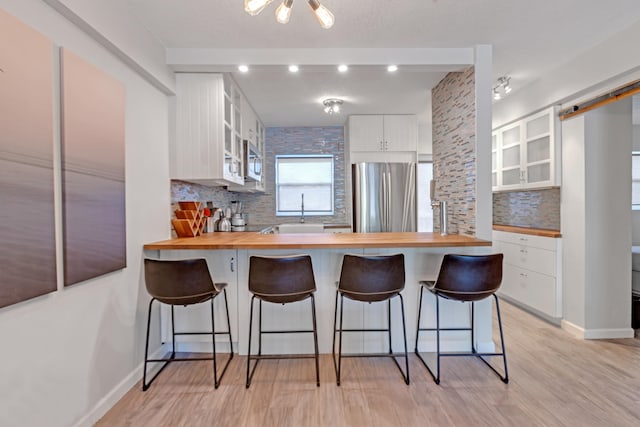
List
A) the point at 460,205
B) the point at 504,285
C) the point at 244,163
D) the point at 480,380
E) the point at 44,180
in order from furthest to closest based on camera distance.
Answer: the point at 504,285 → the point at 244,163 → the point at 460,205 → the point at 480,380 → the point at 44,180

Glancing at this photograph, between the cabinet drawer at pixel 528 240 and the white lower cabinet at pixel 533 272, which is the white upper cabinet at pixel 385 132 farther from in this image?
the white lower cabinet at pixel 533 272

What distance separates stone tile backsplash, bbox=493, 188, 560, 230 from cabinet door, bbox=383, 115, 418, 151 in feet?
4.67

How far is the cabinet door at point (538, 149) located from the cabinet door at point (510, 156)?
130mm

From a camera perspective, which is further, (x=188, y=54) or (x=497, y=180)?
(x=497, y=180)

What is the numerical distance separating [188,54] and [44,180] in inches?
63.4

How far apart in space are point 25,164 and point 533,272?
4.12m

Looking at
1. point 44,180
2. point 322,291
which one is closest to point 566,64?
point 322,291

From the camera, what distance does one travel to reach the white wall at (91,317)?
1.27m

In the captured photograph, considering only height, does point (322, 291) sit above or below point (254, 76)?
below

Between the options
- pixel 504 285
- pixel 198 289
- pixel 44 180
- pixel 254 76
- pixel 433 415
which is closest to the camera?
pixel 44 180

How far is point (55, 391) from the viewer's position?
1424 mm

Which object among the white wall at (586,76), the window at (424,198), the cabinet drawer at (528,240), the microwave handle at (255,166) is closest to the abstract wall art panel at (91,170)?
the microwave handle at (255,166)

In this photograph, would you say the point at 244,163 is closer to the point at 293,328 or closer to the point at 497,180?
the point at 293,328

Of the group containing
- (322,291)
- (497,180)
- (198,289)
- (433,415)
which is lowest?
(433,415)
